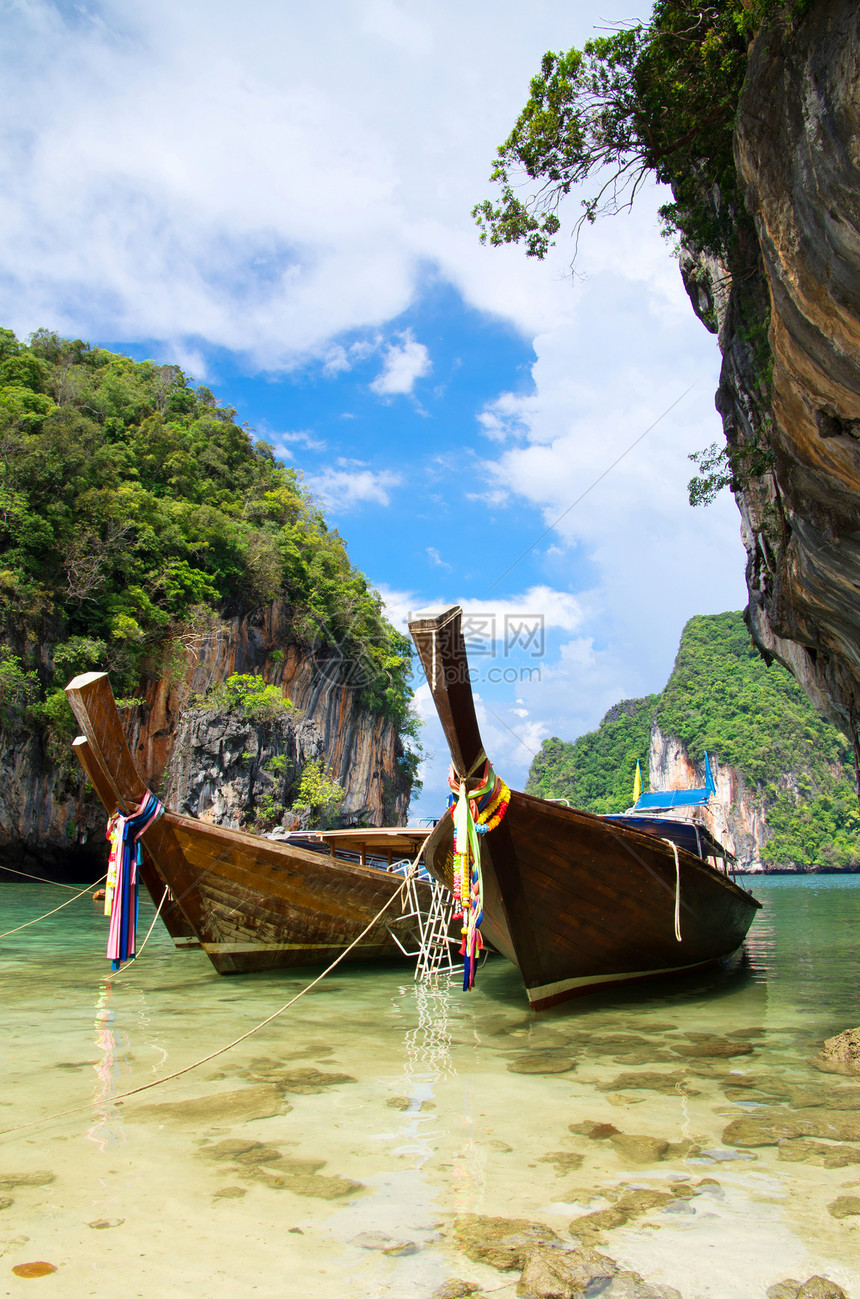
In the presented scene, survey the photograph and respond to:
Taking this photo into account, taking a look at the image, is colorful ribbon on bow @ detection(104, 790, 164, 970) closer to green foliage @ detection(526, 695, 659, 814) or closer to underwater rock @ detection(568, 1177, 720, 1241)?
underwater rock @ detection(568, 1177, 720, 1241)

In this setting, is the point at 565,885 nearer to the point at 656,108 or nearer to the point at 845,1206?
the point at 845,1206

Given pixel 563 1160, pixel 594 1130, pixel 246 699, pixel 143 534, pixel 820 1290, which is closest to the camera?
pixel 820 1290

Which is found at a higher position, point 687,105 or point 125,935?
point 687,105

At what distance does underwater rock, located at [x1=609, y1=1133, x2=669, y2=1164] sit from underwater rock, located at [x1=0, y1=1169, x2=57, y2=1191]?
86.5 inches

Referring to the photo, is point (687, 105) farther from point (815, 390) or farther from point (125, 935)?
point (125, 935)

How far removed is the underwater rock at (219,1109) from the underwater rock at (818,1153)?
2.18 m

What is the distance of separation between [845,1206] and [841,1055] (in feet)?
6.89

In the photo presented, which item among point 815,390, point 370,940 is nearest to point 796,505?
point 815,390

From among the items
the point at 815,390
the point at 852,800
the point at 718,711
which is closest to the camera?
the point at 815,390

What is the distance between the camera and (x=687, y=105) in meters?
6.81

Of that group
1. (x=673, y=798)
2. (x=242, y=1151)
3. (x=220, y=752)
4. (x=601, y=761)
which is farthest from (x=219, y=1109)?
(x=601, y=761)

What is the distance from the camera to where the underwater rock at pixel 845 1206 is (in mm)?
2446

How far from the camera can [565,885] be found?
550 cm

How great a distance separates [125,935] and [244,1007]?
1.10 m
